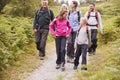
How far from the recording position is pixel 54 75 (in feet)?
35.1

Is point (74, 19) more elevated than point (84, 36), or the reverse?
point (74, 19)

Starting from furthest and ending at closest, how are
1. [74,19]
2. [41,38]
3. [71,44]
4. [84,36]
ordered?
1. [41,38]
2. [71,44]
3. [74,19]
4. [84,36]

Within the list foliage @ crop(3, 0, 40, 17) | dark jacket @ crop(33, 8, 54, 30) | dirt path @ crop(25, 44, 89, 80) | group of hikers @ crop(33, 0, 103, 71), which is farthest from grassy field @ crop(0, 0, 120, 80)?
foliage @ crop(3, 0, 40, 17)

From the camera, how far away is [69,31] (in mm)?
11484

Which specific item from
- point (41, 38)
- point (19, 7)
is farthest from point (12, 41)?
point (19, 7)

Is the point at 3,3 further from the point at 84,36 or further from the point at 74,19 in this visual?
the point at 84,36

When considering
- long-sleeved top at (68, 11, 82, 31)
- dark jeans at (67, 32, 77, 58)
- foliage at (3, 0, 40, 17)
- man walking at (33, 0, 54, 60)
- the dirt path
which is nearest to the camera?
the dirt path

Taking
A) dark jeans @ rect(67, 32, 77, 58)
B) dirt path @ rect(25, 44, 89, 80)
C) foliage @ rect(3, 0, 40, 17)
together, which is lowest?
dirt path @ rect(25, 44, 89, 80)

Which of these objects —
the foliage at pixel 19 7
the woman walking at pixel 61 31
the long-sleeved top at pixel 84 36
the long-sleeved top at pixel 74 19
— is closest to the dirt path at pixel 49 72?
the woman walking at pixel 61 31

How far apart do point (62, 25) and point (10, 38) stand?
2317mm

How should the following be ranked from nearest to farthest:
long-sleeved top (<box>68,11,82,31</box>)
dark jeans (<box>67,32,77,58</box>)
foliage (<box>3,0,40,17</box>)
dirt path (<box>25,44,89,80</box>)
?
dirt path (<box>25,44,89,80</box>) < long-sleeved top (<box>68,11,82,31</box>) < dark jeans (<box>67,32,77,58</box>) < foliage (<box>3,0,40,17</box>)

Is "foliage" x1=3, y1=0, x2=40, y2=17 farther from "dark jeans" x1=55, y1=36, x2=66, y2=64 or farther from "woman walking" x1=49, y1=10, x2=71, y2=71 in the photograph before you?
"dark jeans" x1=55, y1=36, x2=66, y2=64

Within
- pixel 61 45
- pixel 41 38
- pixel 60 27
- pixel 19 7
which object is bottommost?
pixel 41 38

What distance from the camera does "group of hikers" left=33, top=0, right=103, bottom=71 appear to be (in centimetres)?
1104
